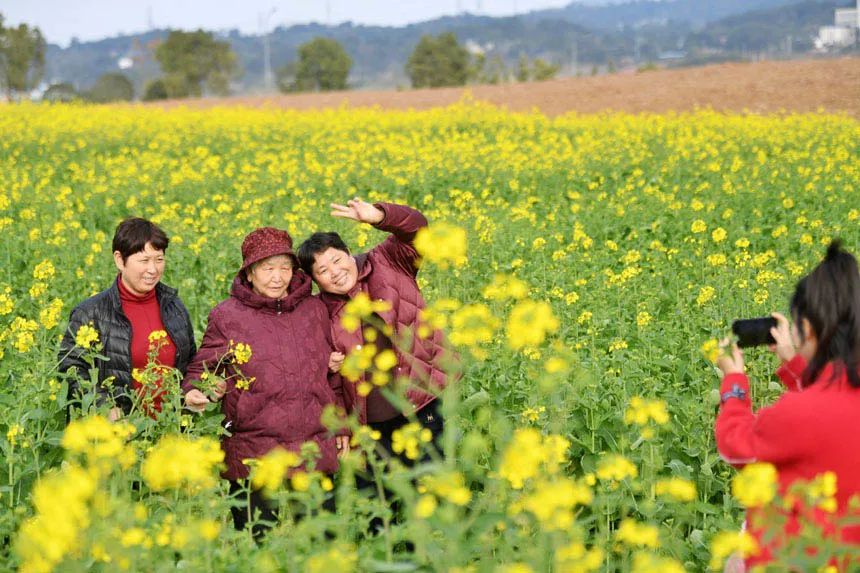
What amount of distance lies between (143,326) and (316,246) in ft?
2.60

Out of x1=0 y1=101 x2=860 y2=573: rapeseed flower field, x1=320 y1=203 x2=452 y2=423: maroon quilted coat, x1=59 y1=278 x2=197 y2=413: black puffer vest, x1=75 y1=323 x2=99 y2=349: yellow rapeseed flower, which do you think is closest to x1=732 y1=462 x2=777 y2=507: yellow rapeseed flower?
x1=0 y1=101 x2=860 y2=573: rapeseed flower field

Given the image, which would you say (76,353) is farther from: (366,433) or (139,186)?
(139,186)

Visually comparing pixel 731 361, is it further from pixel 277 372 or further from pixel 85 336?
pixel 85 336

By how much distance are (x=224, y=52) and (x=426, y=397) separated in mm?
68034

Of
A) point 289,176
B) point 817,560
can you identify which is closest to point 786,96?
point 289,176

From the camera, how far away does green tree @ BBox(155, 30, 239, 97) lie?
6544cm

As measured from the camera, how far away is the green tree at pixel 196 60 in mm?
65438

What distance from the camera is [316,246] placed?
3.73 m

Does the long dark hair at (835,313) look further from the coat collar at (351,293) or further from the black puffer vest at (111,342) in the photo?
the black puffer vest at (111,342)

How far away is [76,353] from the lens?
12.8ft

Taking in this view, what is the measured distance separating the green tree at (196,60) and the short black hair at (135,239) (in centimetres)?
6178

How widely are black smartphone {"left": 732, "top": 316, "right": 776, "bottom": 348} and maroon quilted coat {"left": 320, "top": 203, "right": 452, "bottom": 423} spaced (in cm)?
120

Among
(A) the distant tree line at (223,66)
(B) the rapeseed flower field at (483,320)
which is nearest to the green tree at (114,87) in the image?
(A) the distant tree line at (223,66)

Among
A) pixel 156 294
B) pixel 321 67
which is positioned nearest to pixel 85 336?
pixel 156 294
